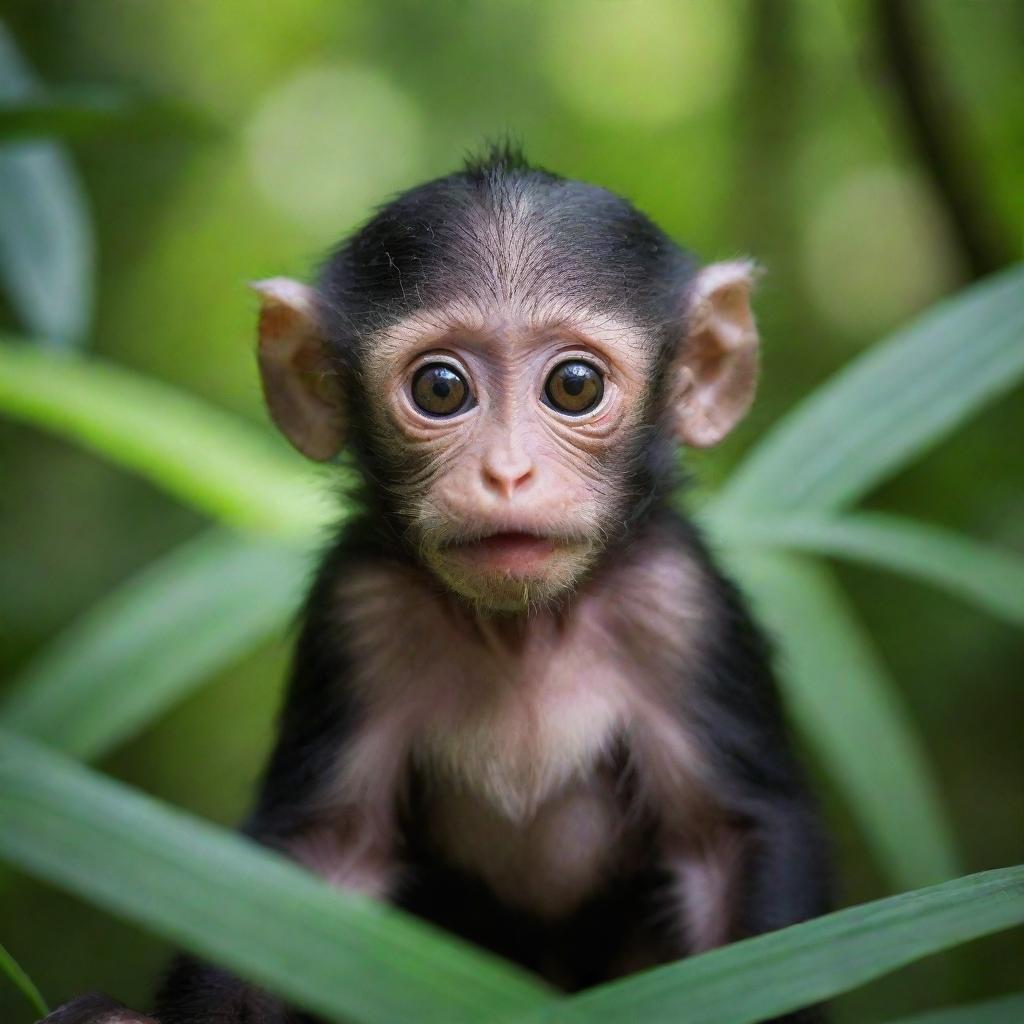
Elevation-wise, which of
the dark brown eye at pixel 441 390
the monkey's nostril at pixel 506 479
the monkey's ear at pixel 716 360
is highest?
the monkey's ear at pixel 716 360

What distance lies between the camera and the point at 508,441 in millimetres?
2668

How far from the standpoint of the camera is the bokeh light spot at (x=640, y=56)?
6.55 meters

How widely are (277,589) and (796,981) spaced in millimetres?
2673

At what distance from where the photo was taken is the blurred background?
6207 mm

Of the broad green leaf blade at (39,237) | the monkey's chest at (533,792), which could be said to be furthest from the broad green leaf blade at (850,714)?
the broad green leaf blade at (39,237)

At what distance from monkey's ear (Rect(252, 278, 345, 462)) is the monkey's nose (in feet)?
2.50

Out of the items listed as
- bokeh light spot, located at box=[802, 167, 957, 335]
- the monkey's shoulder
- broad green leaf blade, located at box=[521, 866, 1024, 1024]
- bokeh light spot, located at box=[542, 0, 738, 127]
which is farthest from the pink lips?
bokeh light spot, located at box=[802, 167, 957, 335]

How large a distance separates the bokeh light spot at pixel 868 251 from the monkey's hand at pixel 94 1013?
5885 mm

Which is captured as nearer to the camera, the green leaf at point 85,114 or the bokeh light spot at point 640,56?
the green leaf at point 85,114

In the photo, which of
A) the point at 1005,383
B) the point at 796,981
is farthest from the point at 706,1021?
the point at 1005,383

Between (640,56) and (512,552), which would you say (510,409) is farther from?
(640,56)

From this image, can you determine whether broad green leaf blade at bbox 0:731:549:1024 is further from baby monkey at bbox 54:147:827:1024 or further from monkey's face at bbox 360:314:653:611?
baby monkey at bbox 54:147:827:1024

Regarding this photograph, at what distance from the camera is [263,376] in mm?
3236

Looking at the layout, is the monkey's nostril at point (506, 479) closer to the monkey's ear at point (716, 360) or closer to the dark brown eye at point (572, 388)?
the dark brown eye at point (572, 388)
